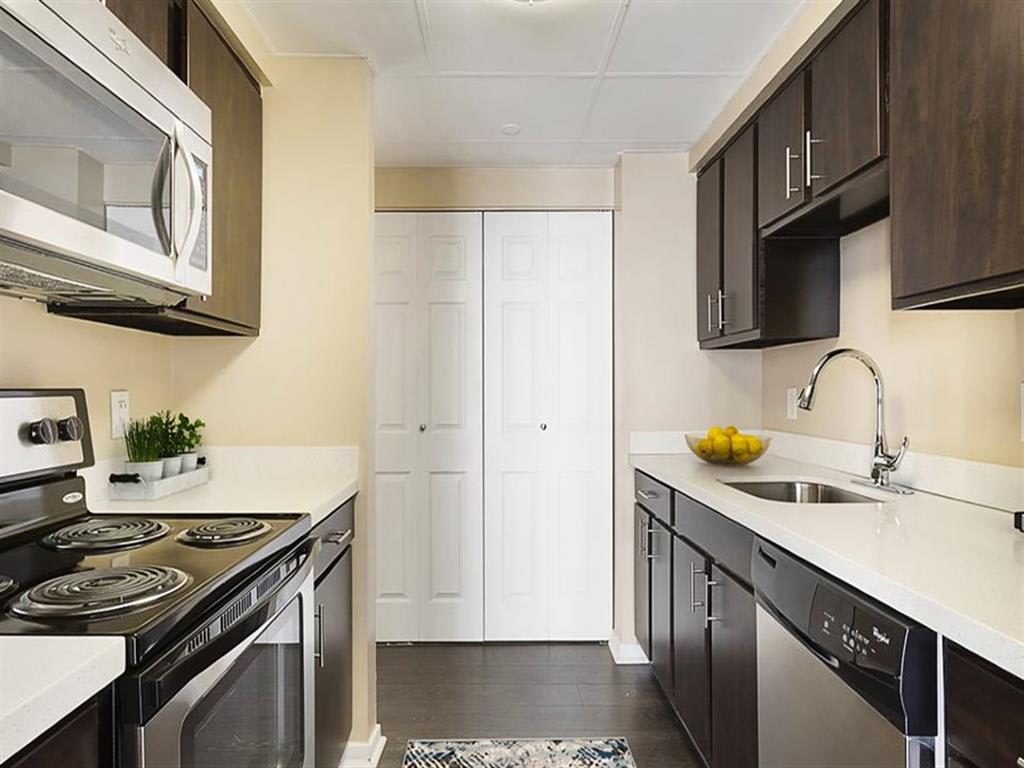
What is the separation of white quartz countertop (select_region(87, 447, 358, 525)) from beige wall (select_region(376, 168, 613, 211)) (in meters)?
1.60

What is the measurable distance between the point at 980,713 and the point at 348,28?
7.31 feet

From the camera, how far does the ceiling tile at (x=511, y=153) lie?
10.5 ft

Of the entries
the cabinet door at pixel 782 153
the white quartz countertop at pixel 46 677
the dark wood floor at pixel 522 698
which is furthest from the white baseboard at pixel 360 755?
the cabinet door at pixel 782 153

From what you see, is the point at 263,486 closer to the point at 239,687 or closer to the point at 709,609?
the point at 239,687

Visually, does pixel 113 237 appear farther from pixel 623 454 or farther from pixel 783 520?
pixel 623 454

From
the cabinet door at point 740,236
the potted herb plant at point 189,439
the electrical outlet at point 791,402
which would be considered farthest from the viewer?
the electrical outlet at point 791,402

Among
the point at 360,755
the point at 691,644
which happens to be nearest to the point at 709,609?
the point at 691,644

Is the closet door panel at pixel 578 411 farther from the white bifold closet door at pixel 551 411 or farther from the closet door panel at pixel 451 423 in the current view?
the closet door panel at pixel 451 423

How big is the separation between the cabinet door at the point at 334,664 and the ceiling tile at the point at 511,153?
188cm

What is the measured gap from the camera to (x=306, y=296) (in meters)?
2.39

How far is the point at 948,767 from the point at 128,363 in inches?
83.8

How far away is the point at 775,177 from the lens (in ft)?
7.61

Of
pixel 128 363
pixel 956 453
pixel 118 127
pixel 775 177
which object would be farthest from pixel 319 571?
pixel 775 177

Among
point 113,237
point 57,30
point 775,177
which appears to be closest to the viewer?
point 57,30
